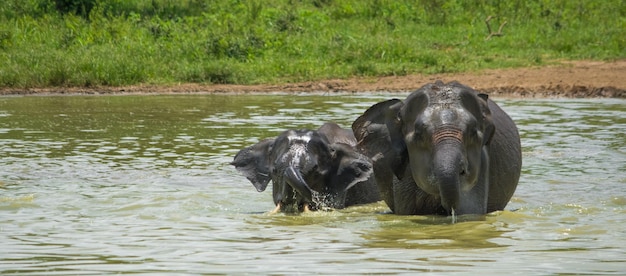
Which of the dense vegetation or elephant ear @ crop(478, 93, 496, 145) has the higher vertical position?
elephant ear @ crop(478, 93, 496, 145)

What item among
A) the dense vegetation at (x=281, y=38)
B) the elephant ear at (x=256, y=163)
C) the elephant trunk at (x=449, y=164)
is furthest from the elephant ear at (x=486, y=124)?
the dense vegetation at (x=281, y=38)

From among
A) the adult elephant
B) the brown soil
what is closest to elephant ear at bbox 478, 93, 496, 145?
the adult elephant

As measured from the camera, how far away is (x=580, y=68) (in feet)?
71.1

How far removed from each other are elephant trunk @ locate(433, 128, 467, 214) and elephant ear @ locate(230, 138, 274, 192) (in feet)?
8.80

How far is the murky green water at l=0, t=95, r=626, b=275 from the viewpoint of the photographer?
6.55 m

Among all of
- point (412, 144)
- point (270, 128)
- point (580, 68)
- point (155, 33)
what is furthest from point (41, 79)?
point (412, 144)

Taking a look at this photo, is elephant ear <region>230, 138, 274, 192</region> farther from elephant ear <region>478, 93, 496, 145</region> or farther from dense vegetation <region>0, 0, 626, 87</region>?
dense vegetation <region>0, 0, 626, 87</region>

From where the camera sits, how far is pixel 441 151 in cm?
705

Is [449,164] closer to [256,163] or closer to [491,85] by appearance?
[256,163]

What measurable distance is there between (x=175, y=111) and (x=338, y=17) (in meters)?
10.2

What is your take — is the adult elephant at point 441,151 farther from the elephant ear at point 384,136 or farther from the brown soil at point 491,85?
the brown soil at point 491,85

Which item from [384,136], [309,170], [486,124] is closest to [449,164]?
[486,124]

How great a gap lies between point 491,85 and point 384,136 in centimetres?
1259

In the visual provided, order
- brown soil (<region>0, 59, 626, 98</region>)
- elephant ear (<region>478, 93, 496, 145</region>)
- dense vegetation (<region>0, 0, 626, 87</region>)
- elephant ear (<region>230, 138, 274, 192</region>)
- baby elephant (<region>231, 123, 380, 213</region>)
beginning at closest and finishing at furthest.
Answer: elephant ear (<region>478, 93, 496, 145</region>), baby elephant (<region>231, 123, 380, 213</region>), elephant ear (<region>230, 138, 274, 192</region>), brown soil (<region>0, 59, 626, 98</region>), dense vegetation (<region>0, 0, 626, 87</region>)
